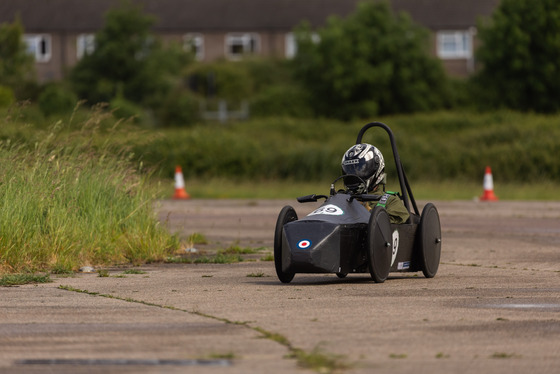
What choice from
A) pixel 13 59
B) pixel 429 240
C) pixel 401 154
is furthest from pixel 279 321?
pixel 13 59

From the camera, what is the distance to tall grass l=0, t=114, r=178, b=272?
43.4 feet

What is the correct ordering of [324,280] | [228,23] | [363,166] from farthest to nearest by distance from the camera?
[228,23] < [324,280] < [363,166]

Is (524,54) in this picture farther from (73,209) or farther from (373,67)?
(73,209)

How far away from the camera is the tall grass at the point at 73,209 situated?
520 inches

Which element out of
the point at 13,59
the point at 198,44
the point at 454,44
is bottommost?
the point at 13,59

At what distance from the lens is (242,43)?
80875 mm

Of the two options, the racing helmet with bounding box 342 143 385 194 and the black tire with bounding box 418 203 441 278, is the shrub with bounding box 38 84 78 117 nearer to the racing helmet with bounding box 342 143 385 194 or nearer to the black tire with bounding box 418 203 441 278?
the black tire with bounding box 418 203 441 278

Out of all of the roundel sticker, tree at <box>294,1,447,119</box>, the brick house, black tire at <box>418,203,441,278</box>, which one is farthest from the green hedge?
the brick house

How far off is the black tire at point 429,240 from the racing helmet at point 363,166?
0.62m

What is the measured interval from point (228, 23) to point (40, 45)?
12721mm

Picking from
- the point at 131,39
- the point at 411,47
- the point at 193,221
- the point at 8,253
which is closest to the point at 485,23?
the point at 411,47

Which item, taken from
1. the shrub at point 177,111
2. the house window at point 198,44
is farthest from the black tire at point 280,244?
the house window at point 198,44

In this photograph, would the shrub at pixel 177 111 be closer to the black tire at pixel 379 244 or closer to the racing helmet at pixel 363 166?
the racing helmet at pixel 363 166

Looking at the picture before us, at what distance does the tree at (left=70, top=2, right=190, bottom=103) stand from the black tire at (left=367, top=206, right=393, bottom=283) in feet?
161
